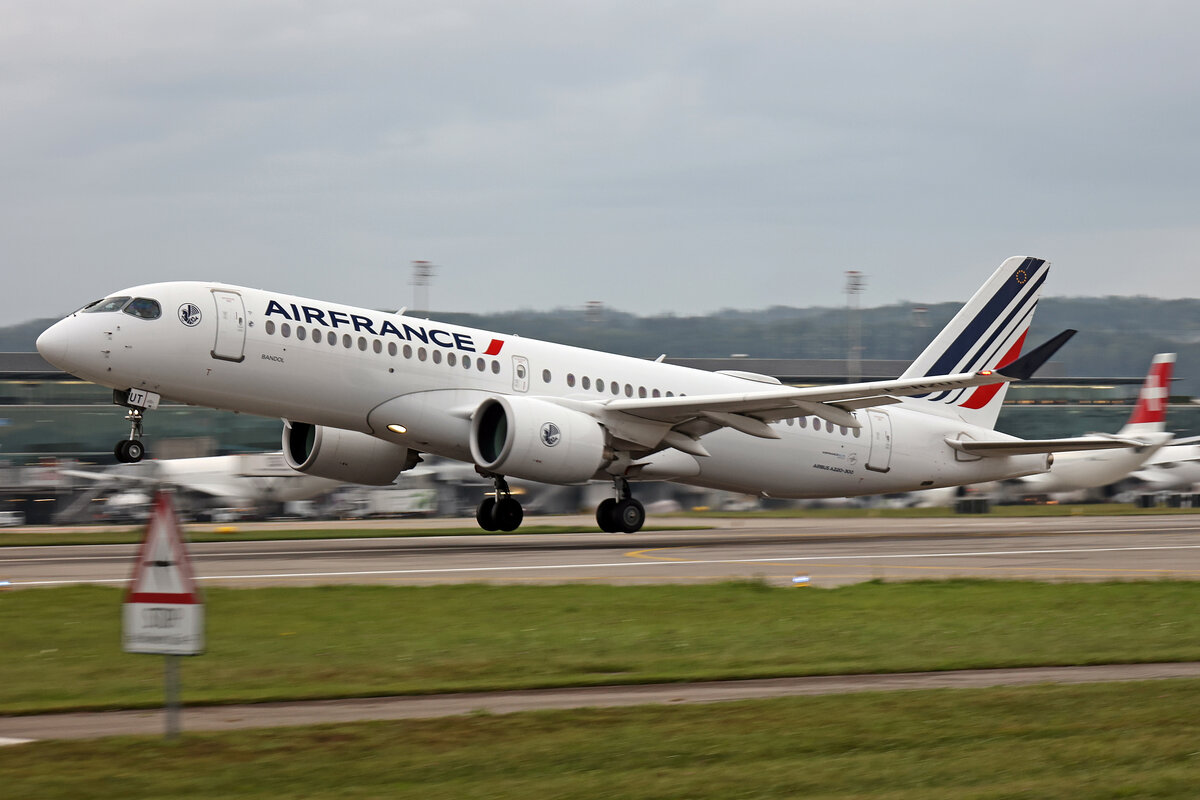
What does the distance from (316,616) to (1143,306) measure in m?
124

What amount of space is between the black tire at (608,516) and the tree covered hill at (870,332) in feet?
199

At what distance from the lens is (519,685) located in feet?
36.6

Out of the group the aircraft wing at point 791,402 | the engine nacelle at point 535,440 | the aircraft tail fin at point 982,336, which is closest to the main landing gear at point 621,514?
the aircraft wing at point 791,402

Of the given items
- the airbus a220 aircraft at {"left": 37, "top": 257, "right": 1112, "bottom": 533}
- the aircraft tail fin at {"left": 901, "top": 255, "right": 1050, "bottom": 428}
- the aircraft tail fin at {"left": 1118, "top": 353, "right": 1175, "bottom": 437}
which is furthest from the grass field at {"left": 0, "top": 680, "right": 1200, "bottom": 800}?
the aircraft tail fin at {"left": 1118, "top": 353, "right": 1175, "bottom": 437}

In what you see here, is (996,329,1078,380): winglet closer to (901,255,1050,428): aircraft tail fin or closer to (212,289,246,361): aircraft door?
(901,255,1050,428): aircraft tail fin

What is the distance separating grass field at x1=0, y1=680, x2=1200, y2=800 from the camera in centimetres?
741

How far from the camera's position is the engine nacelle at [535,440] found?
87.9 ft

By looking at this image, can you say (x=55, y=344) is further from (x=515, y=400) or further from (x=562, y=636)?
(x=562, y=636)

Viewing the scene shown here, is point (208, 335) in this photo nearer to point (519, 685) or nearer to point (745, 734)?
point (519, 685)

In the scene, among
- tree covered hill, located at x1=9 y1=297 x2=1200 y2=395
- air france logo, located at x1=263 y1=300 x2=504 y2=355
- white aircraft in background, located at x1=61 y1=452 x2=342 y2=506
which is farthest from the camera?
tree covered hill, located at x1=9 y1=297 x2=1200 y2=395

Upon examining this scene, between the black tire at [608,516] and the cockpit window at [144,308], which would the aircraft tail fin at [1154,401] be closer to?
the black tire at [608,516]

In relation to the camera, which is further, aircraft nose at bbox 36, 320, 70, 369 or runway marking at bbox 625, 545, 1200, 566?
aircraft nose at bbox 36, 320, 70, 369

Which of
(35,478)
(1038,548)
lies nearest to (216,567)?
(1038,548)

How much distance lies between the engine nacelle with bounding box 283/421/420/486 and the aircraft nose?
20.2ft
